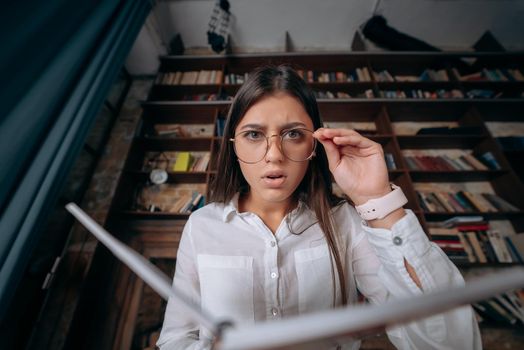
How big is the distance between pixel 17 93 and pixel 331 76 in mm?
3224

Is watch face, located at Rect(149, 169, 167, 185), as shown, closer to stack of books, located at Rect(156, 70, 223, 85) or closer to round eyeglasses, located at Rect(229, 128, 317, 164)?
stack of books, located at Rect(156, 70, 223, 85)

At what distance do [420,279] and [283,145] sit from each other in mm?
686

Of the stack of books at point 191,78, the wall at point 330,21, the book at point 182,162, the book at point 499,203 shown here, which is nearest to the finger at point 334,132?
the book at point 182,162

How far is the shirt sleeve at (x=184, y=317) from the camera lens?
0.86 meters

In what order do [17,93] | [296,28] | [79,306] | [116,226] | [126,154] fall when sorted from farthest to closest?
[296,28] < [126,154] < [116,226] < [79,306] < [17,93]

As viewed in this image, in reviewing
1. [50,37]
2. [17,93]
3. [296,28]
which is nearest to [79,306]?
[17,93]

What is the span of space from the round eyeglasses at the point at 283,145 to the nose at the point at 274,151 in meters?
0.01

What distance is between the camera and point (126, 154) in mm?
2551

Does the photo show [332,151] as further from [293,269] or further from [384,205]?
[293,269]

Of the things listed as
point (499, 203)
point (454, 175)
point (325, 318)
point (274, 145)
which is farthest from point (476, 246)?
point (325, 318)

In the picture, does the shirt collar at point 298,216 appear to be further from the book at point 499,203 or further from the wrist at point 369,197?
the book at point 499,203

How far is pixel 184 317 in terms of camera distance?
92cm

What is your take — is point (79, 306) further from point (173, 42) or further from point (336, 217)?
point (173, 42)

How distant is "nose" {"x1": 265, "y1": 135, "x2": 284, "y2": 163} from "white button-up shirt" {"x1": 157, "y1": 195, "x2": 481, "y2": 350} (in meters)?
0.32
